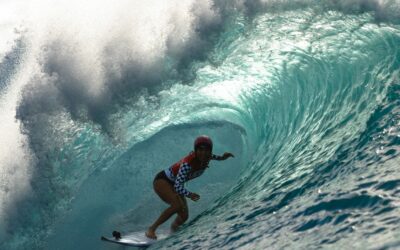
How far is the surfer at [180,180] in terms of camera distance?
7.71 m

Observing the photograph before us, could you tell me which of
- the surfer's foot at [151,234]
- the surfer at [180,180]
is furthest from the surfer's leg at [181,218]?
the surfer's foot at [151,234]

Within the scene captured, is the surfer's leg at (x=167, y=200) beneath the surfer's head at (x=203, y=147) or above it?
beneath

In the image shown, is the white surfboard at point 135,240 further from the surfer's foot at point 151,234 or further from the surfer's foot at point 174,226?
the surfer's foot at point 174,226

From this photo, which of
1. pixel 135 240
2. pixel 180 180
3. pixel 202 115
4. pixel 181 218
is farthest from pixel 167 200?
pixel 202 115

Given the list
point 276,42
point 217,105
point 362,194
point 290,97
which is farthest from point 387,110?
point 217,105

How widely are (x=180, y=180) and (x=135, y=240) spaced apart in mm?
1282

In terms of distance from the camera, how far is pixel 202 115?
13.1 metres

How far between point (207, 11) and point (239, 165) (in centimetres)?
385

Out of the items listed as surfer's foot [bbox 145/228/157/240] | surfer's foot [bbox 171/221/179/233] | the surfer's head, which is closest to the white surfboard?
surfer's foot [bbox 145/228/157/240]

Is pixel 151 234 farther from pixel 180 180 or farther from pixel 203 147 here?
pixel 203 147

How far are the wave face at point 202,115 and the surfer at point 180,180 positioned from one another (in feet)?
1.15

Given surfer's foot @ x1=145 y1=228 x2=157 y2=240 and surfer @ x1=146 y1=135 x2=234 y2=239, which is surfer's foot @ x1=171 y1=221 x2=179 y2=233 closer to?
surfer @ x1=146 y1=135 x2=234 y2=239

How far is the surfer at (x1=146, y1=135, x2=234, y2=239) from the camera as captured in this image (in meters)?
7.71

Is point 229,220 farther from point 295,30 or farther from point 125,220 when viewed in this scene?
point 295,30
